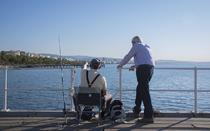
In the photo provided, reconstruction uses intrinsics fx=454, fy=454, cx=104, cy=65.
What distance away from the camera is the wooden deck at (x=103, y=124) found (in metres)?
9.02

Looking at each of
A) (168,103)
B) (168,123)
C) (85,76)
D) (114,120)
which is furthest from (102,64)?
(168,103)

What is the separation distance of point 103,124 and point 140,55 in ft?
5.83

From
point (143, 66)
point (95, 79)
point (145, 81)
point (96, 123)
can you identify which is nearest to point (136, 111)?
point (145, 81)

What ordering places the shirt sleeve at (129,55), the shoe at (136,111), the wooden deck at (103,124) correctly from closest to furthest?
the wooden deck at (103,124) < the shirt sleeve at (129,55) < the shoe at (136,111)

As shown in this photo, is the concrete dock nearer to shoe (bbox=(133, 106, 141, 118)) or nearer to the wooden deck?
the wooden deck

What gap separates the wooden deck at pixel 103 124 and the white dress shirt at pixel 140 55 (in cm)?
132

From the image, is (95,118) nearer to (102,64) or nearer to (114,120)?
(114,120)

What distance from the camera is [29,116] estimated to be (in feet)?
35.2

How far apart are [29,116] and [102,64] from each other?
7.13 ft

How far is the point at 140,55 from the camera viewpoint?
1015cm

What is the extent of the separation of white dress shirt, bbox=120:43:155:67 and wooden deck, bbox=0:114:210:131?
4.34ft

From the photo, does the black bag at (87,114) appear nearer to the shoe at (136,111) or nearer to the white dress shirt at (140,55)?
the shoe at (136,111)

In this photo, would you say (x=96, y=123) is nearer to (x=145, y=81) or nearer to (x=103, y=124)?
(x=103, y=124)

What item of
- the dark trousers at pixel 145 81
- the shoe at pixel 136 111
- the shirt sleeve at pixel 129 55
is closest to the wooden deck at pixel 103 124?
the shoe at pixel 136 111
